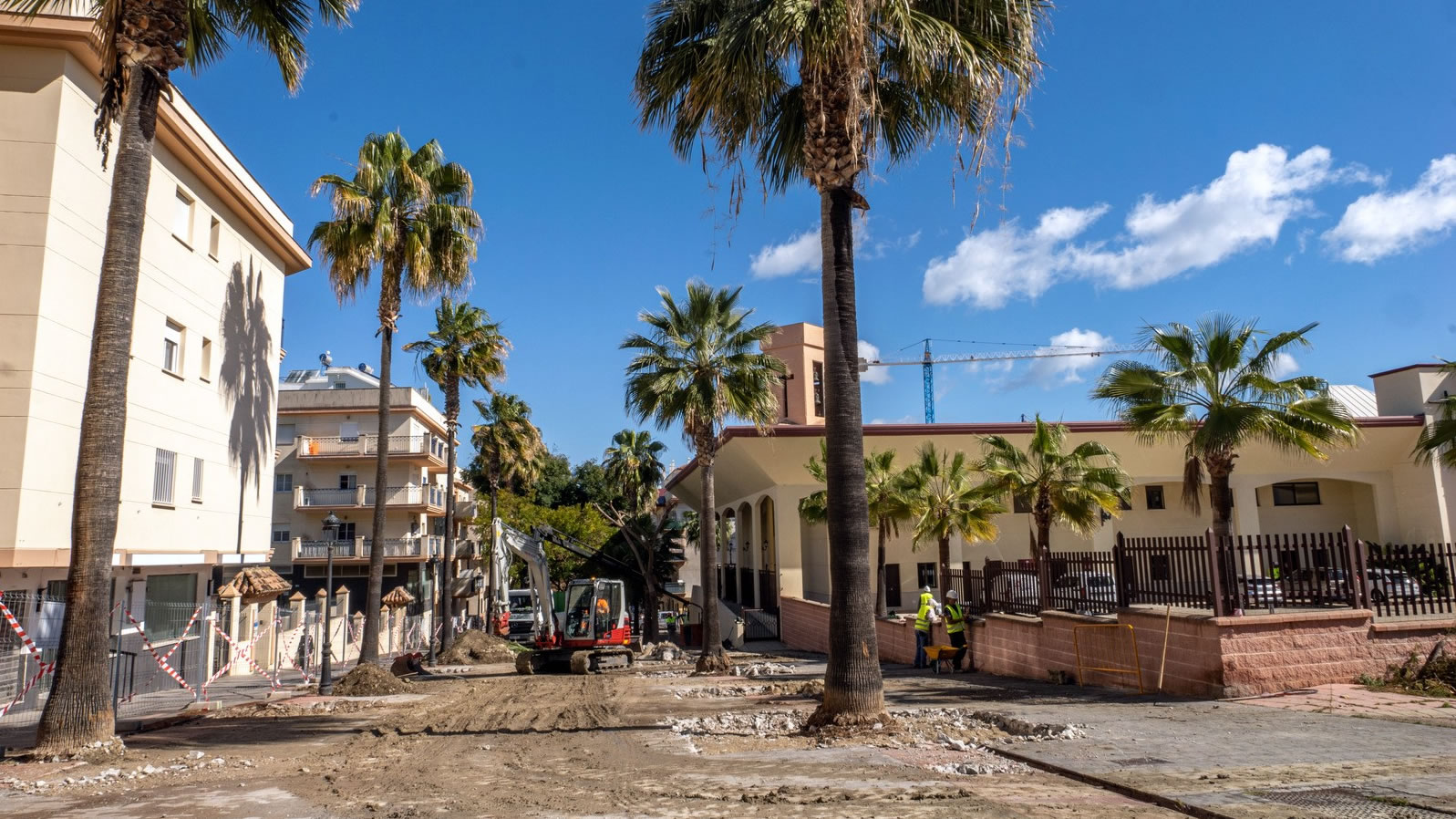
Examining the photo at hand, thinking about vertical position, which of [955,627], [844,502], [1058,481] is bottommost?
[955,627]

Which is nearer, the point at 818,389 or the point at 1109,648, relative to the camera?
the point at 1109,648

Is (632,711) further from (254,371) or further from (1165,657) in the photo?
(254,371)

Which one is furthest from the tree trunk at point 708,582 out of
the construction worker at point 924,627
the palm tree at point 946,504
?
the palm tree at point 946,504

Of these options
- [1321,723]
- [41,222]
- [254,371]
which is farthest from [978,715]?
[254,371]

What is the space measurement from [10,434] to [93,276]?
10.9ft

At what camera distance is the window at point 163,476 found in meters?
19.4

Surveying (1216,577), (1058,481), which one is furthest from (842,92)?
(1058,481)

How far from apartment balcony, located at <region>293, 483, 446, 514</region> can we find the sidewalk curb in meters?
34.7

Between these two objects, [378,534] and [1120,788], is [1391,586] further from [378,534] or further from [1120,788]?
[378,534]

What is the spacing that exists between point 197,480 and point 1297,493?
129 feet

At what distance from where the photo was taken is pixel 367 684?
1948 cm

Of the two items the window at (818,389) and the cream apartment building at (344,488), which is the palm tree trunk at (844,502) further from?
the window at (818,389)

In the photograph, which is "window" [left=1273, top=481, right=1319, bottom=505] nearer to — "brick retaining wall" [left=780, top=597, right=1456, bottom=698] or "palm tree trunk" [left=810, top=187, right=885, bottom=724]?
"brick retaining wall" [left=780, top=597, right=1456, bottom=698]

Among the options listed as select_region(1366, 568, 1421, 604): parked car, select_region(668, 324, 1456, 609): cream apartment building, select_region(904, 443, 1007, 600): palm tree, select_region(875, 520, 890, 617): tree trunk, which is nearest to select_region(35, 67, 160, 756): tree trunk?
select_region(1366, 568, 1421, 604): parked car
